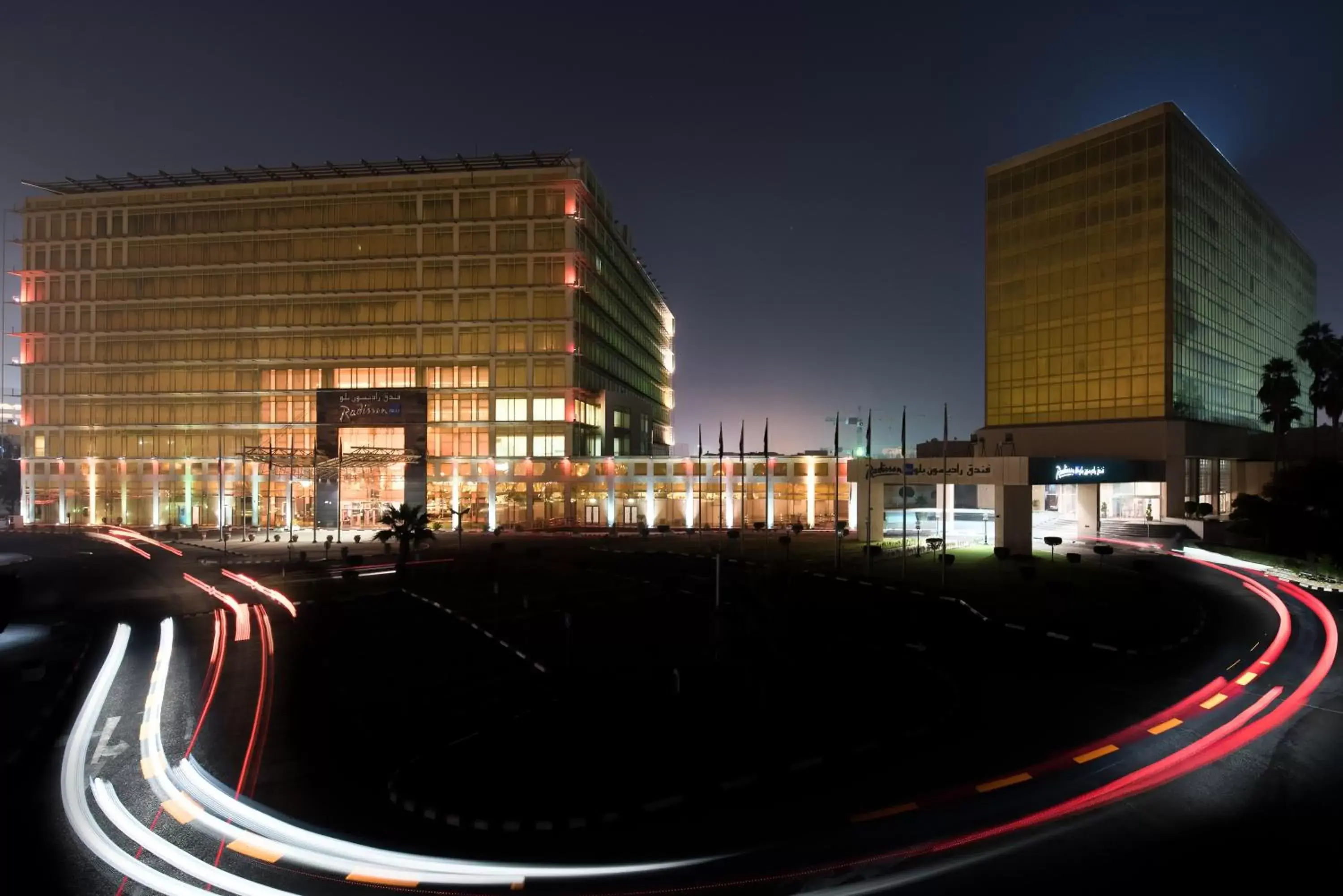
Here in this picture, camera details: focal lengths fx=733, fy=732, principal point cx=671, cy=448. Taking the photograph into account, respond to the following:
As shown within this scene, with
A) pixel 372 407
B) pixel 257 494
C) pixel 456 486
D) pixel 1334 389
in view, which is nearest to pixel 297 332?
pixel 372 407

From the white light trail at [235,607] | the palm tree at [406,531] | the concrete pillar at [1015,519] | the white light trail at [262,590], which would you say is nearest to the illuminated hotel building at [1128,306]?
the concrete pillar at [1015,519]

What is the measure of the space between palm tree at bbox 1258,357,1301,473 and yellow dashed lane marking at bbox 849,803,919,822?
270 feet

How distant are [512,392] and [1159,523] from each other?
6850 centimetres

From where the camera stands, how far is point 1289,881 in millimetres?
12336

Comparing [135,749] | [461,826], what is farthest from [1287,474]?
[135,749]

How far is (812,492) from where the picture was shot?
269 feet

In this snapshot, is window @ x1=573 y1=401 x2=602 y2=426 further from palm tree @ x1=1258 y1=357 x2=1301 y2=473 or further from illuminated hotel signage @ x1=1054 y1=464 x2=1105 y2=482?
palm tree @ x1=1258 y1=357 x2=1301 y2=473

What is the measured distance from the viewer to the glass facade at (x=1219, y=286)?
7656 cm

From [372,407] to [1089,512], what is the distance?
75365 mm

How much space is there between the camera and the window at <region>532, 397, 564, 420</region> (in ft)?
281

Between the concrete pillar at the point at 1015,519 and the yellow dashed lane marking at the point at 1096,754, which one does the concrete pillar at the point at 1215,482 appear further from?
the yellow dashed lane marking at the point at 1096,754

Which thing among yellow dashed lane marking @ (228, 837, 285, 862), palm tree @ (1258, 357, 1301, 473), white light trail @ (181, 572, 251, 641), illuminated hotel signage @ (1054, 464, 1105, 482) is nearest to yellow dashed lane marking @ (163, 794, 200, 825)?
yellow dashed lane marking @ (228, 837, 285, 862)

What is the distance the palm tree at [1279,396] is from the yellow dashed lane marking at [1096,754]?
250 feet

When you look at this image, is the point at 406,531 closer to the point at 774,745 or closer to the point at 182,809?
the point at 182,809
